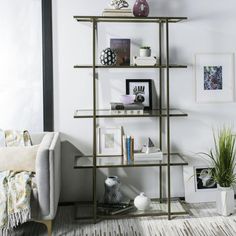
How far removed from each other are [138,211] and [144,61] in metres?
1.21

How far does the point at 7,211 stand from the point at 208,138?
1.85 meters

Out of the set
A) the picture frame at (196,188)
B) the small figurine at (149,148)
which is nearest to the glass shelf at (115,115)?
the small figurine at (149,148)

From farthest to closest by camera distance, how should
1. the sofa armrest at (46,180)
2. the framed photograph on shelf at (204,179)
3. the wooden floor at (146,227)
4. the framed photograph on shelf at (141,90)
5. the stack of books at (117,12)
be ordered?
1. the framed photograph on shelf at (204,179)
2. the framed photograph on shelf at (141,90)
3. the stack of books at (117,12)
4. the wooden floor at (146,227)
5. the sofa armrest at (46,180)

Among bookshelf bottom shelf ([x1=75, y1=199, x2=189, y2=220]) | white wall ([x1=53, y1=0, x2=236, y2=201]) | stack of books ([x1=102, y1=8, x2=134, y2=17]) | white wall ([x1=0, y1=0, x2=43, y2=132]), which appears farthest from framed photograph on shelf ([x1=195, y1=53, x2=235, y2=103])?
white wall ([x1=0, y1=0, x2=43, y2=132])

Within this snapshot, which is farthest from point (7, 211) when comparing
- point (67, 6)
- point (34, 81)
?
point (67, 6)

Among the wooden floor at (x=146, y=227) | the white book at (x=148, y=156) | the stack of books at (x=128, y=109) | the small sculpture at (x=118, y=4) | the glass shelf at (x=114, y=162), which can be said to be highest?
the small sculpture at (x=118, y=4)

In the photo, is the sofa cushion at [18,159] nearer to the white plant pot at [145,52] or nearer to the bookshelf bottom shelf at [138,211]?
the bookshelf bottom shelf at [138,211]

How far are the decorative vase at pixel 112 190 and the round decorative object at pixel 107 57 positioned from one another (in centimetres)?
95

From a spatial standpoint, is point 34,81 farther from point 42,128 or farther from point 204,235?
point 204,235

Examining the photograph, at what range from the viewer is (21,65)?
354 centimetres

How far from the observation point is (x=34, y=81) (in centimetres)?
356

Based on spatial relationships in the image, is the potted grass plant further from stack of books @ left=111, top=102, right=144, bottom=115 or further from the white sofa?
the white sofa

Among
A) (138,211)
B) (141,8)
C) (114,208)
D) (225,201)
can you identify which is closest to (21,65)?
(141,8)

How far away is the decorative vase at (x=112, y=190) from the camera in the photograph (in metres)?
3.46
